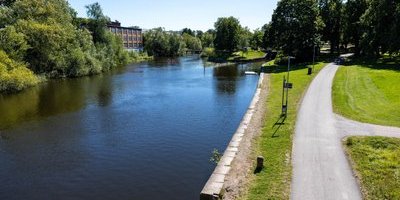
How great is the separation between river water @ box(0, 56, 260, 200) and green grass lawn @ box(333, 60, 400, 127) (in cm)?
904

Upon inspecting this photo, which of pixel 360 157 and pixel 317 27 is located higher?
pixel 317 27

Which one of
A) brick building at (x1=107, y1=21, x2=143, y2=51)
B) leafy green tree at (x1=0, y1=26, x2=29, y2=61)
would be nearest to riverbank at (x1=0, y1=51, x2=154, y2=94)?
leafy green tree at (x1=0, y1=26, x2=29, y2=61)

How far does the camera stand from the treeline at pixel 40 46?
4719 cm

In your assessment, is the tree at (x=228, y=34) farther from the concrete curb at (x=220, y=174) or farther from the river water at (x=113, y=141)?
the concrete curb at (x=220, y=174)

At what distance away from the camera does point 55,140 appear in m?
24.9

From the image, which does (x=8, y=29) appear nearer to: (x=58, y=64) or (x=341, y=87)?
(x=58, y=64)

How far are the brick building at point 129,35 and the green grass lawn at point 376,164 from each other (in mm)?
105316

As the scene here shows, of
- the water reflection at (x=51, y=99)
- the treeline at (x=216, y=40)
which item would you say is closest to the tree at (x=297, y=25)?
the water reflection at (x=51, y=99)

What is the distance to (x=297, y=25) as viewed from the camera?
2601 inches

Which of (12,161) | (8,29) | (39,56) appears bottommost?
(12,161)

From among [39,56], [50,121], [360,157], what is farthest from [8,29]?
[360,157]

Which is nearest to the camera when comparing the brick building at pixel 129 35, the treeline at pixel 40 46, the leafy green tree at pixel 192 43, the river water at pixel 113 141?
the river water at pixel 113 141

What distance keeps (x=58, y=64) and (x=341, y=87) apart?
4629 cm

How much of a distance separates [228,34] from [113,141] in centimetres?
9634
